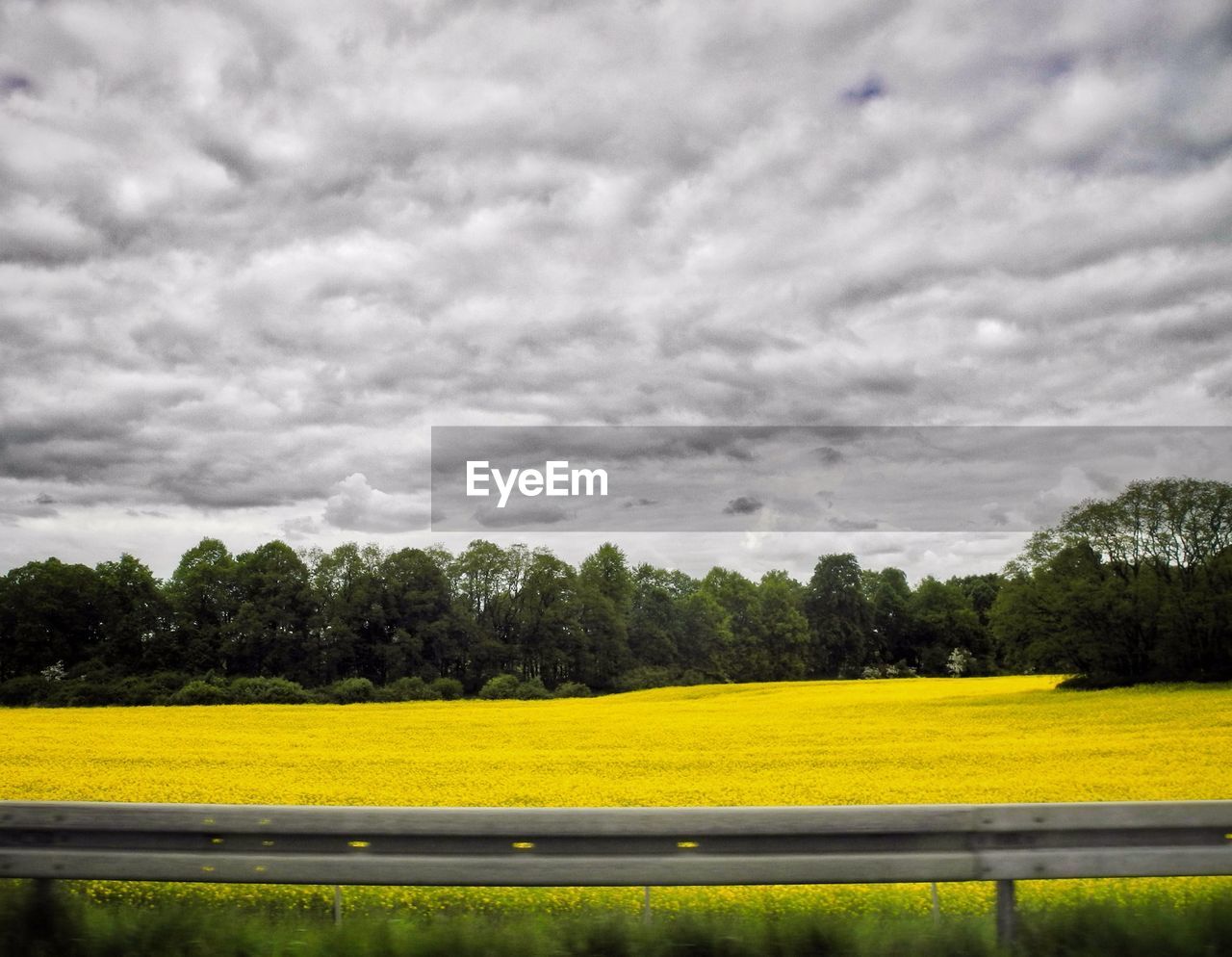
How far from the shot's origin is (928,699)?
39.2 metres

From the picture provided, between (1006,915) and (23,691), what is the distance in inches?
2032

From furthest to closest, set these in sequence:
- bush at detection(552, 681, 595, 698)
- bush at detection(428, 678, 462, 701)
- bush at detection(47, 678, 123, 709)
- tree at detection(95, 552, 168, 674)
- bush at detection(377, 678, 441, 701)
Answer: bush at detection(552, 681, 595, 698) → tree at detection(95, 552, 168, 674) → bush at detection(428, 678, 462, 701) → bush at detection(377, 678, 441, 701) → bush at detection(47, 678, 123, 709)

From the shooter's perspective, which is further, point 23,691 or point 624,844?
point 23,691

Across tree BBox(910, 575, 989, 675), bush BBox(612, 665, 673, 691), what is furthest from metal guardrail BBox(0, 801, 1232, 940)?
tree BBox(910, 575, 989, 675)

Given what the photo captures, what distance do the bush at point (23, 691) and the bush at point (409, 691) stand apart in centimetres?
1599

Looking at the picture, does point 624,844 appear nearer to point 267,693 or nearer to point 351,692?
point 351,692

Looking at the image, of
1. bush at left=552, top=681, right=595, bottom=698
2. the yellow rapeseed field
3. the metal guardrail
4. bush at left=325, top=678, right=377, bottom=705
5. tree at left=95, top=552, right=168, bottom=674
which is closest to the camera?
the metal guardrail

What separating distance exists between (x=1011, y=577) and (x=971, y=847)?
39.8m

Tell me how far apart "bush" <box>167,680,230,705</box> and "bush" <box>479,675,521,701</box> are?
12.7 meters

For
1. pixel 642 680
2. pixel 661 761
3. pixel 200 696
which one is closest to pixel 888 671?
pixel 642 680

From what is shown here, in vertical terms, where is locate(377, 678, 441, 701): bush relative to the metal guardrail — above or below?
below

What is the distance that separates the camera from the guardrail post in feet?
16.4

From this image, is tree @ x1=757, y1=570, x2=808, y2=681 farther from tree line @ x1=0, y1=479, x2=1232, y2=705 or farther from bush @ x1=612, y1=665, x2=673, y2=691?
bush @ x1=612, y1=665, x2=673, y2=691

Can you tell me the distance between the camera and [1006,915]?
5.01 m
